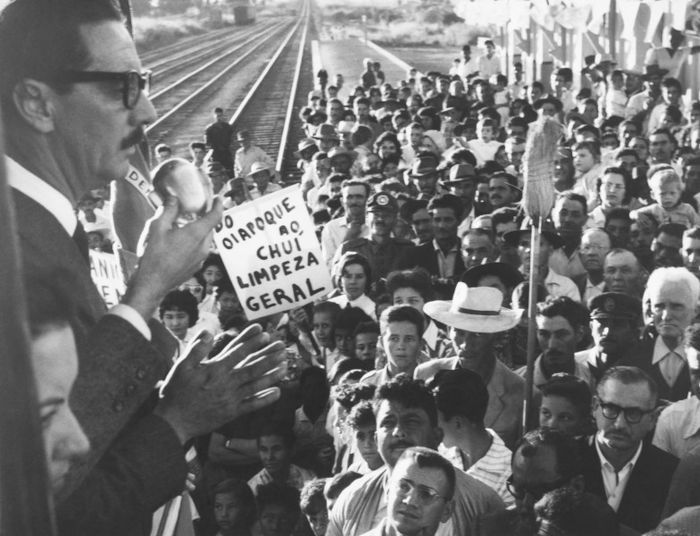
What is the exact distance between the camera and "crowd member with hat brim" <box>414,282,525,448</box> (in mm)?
5945

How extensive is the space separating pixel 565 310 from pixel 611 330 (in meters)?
0.28

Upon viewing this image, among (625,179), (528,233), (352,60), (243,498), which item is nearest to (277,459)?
(243,498)

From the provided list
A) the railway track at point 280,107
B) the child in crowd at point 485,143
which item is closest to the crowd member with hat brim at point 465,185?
the child in crowd at point 485,143

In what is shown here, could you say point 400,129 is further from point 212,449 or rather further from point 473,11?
point 473,11

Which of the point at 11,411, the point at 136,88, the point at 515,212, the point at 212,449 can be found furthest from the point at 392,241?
the point at 11,411

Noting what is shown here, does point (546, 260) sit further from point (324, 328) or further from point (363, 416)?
point (363, 416)

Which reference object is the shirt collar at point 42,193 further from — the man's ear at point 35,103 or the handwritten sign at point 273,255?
the handwritten sign at point 273,255

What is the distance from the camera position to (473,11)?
114 feet

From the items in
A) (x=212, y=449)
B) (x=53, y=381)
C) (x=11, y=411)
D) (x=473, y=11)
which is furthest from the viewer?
(x=473, y=11)

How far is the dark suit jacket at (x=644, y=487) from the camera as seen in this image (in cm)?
460

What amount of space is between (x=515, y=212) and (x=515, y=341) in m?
2.20

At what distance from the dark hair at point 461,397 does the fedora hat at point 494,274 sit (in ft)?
6.80

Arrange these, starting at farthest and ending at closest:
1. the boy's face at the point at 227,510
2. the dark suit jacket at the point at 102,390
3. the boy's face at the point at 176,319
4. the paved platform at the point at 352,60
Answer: the paved platform at the point at 352,60 < the boy's face at the point at 176,319 < the boy's face at the point at 227,510 < the dark suit jacket at the point at 102,390

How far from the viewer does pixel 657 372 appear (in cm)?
591
